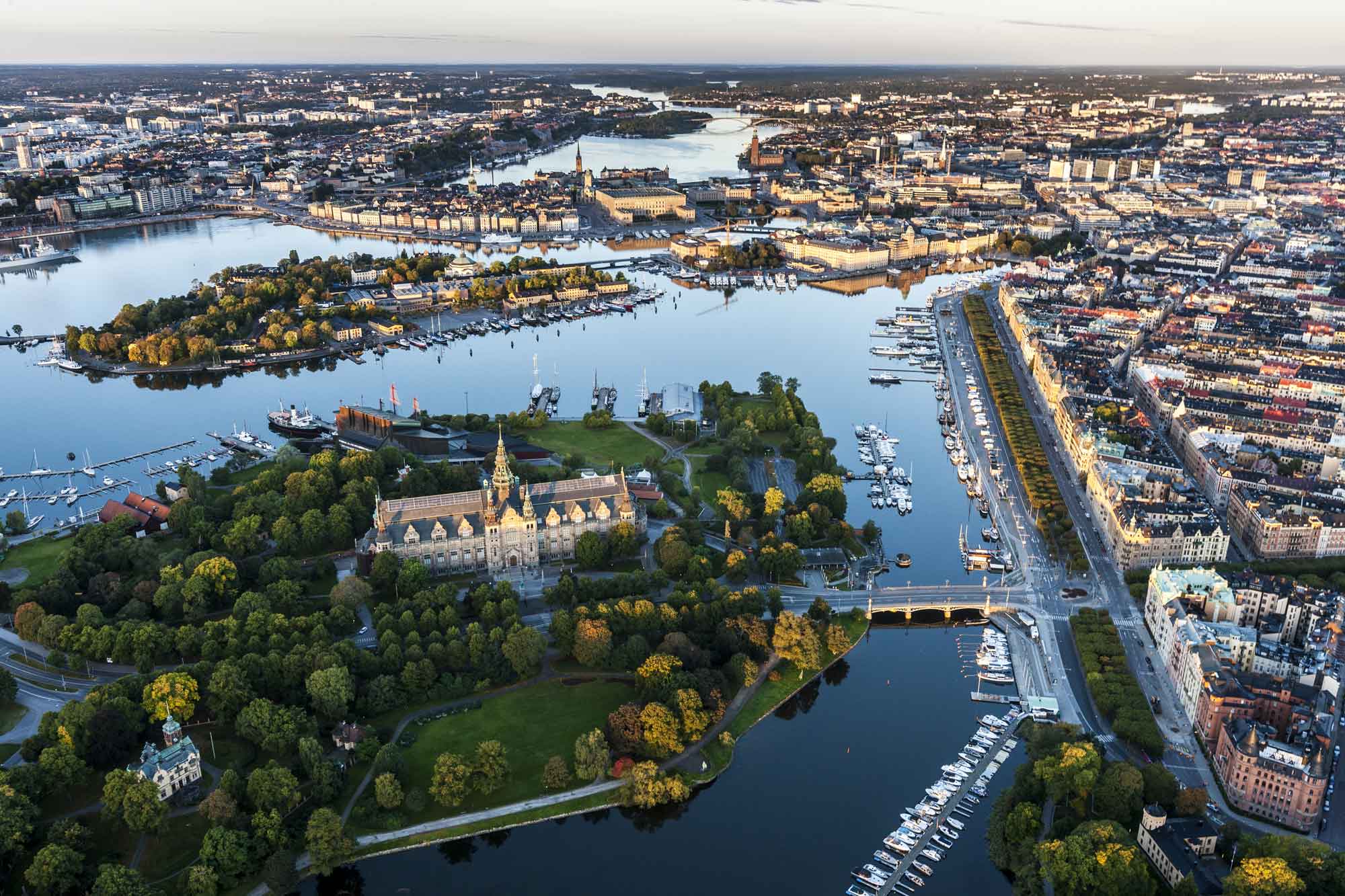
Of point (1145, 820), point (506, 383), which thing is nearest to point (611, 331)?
point (506, 383)

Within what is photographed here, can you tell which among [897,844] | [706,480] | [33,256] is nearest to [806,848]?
[897,844]

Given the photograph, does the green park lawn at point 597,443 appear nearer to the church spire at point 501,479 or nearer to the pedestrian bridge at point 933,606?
the church spire at point 501,479

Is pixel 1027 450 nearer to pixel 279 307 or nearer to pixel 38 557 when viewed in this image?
pixel 38 557

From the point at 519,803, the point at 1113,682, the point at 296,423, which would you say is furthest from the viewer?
the point at 296,423

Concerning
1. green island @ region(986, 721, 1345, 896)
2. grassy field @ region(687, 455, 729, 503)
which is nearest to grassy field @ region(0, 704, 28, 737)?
grassy field @ region(687, 455, 729, 503)

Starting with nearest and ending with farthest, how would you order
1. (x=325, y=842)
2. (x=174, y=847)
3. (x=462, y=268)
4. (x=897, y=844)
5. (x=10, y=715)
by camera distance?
(x=325, y=842), (x=174, y=847), (x=897, y=844), (x=10, y=715), (x=462, y=268)

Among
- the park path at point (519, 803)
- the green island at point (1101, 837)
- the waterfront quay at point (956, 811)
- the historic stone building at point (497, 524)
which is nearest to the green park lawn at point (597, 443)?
the historic stone building at point (497, 524)
